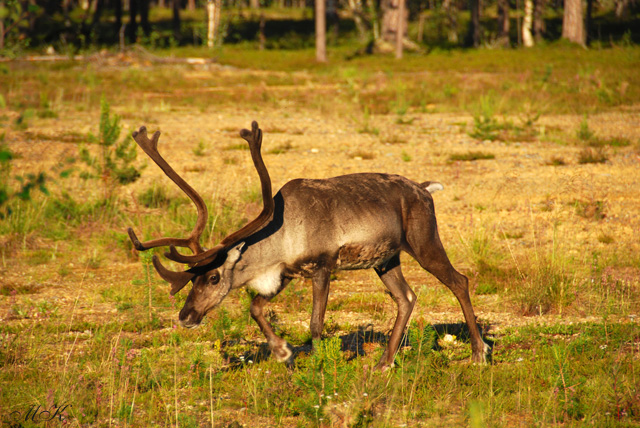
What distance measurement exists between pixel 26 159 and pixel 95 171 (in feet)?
6.95

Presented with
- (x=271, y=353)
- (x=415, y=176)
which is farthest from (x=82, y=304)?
(x=415, y=176)

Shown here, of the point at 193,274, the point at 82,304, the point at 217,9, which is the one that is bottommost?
the point at 82,304

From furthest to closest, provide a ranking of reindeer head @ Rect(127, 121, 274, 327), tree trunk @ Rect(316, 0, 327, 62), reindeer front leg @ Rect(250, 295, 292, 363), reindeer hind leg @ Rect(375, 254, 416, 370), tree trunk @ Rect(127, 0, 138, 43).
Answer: tree trunk @ Rect(127, 0, 138, 43) → tree trunk @ Rect(316, 0, 327, 62) → reindeer hind leg @ Rect(375, 254, 416, 370) → reindeer front leg @ Rect(250, 295, 292, 363) → reindeer head @ Rect(127, 121, 274, 327)

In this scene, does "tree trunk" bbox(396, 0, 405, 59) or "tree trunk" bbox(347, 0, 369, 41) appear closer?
"tree trunk" bbox(396, 0, 405, 59)

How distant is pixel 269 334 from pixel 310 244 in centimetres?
90

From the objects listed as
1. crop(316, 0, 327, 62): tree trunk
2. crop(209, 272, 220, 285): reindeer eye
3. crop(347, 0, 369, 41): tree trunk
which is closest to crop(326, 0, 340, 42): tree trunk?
crop(347, 0, 369, 41): tree trunk

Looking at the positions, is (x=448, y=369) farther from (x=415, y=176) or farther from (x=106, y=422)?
(x=415, y=176)

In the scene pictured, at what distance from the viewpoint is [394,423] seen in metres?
4.89

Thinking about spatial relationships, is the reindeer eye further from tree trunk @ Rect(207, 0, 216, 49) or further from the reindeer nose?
tree trunk @ Rect(207, 0, 216, 49)

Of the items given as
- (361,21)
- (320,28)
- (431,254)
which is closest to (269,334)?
(431,254)

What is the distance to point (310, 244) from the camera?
5535 millimetres

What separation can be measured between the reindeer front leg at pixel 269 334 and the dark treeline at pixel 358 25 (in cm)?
2970

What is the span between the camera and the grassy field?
5051 millimetres

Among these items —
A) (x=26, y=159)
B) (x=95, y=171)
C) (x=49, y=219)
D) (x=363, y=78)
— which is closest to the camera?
(x=49, y=219)
